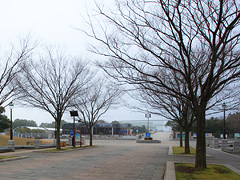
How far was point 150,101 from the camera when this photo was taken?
1909 centimetres

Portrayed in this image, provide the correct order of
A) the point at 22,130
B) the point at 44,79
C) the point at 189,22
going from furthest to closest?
the point at 22,130 < the point at 44,79 < the point at 189,22

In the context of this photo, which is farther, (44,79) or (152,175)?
(44,79)

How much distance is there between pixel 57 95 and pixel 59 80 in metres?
1.32

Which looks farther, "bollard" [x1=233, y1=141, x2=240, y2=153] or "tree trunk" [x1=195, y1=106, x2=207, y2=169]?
"bollard" [x1=233, y1=141, x2=240, y2=153]

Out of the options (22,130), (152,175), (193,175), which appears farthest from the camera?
(22,130)

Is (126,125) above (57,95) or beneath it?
beneath

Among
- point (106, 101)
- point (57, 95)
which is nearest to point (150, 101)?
point (57, 95)

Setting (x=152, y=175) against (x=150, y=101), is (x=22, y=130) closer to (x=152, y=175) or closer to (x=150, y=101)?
(x=150, y=101)

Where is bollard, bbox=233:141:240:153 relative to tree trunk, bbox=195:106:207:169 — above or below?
below

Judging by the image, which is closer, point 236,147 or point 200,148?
point 200,148

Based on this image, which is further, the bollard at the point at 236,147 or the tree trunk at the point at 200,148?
the bollard at the point at 236,147

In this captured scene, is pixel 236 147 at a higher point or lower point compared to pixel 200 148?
lower

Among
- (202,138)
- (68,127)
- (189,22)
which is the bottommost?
(68,127)

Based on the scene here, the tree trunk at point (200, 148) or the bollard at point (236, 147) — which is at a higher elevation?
the tree trunk at point (200, 148)
